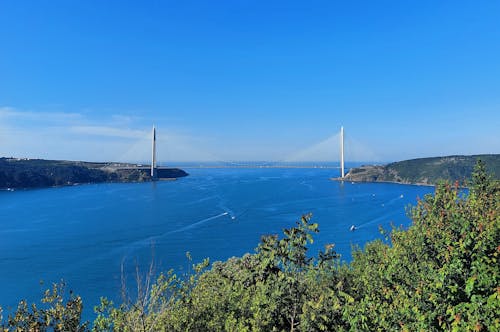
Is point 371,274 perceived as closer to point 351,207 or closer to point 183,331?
point 183,331

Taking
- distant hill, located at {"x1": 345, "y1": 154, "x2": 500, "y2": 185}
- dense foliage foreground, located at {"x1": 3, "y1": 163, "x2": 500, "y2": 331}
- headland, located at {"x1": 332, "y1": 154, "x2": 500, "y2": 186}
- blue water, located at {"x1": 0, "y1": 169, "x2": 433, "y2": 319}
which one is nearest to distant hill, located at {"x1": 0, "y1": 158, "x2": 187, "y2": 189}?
blue water, located at {"x1": 0, "y1": 169, "x2": 433, "y2": 319}

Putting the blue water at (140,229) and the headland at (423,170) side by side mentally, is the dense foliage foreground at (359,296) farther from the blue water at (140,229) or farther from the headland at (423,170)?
the headland at (423,170)

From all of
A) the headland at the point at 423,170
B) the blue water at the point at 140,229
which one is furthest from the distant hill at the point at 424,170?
the blue water at the point at 140,229

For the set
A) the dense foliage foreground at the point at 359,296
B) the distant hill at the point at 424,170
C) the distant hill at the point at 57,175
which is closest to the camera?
the dense foliage foreground at the point at 359,296

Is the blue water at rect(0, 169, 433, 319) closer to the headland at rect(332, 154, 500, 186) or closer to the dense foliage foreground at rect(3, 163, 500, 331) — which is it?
the dense foliage foreground at rect(3, 163, 500, 331)

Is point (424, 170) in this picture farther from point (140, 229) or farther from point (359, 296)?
point (359, 296)

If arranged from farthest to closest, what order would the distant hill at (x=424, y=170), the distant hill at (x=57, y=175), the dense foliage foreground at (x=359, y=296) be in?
the distant hill at (x=424, y=170) < the distant hill at (x=57, y=175) < the dense foliage foreground at (x=359, y=296)

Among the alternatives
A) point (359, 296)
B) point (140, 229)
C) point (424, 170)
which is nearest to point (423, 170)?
point (424, 170)
